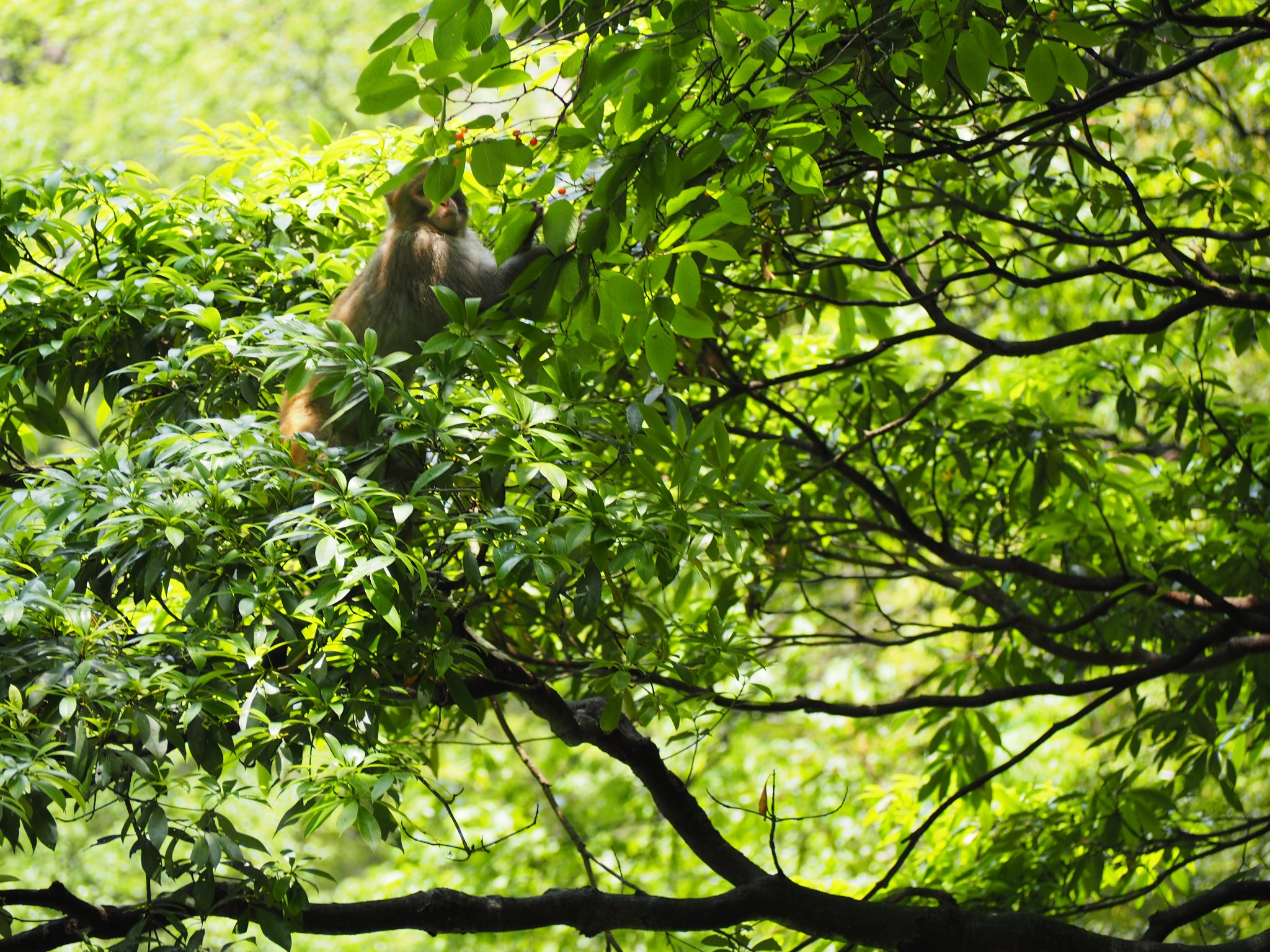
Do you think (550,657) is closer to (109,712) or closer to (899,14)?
(109,712)

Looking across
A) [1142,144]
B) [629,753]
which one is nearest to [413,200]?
[629,753]

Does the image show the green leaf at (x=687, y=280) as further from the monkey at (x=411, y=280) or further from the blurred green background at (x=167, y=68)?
the blurred green background at (x=167, y=68)

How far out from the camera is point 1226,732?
3.87m

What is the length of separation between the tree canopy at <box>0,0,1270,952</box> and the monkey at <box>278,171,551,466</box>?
0.11 metres

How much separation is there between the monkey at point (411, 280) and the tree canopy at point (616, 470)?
0.11 m

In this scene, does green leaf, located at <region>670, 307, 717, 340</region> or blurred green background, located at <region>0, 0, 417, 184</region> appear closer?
green leaf, located at <region>670, 307, 717, 340</region>

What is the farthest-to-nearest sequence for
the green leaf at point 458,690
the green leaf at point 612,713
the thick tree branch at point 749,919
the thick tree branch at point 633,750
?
1. the thick tree branch at point 633,750
2. the thick tree branch at point 749,919
3. the green leaf at point 612,713
4. the green leaf at point 458,690

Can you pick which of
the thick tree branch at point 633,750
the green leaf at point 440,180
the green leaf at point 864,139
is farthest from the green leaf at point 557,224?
the thick tree branch at point 633,750

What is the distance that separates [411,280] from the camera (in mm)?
3303

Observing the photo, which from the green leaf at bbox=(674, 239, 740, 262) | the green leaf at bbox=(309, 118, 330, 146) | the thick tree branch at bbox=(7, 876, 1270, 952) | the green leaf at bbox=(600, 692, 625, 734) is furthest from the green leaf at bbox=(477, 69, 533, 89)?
the thick tree branch at bbox=(7, 876, 1270, 952)

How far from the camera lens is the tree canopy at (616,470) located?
1.94m

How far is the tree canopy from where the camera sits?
1936 mm

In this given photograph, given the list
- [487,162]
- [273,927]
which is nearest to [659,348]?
[487,162]

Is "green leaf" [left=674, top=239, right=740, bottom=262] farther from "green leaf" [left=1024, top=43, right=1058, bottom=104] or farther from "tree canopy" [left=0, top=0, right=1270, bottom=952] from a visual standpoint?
"green leaf" [left=1024, top=43, right=1058, bottom=104]
